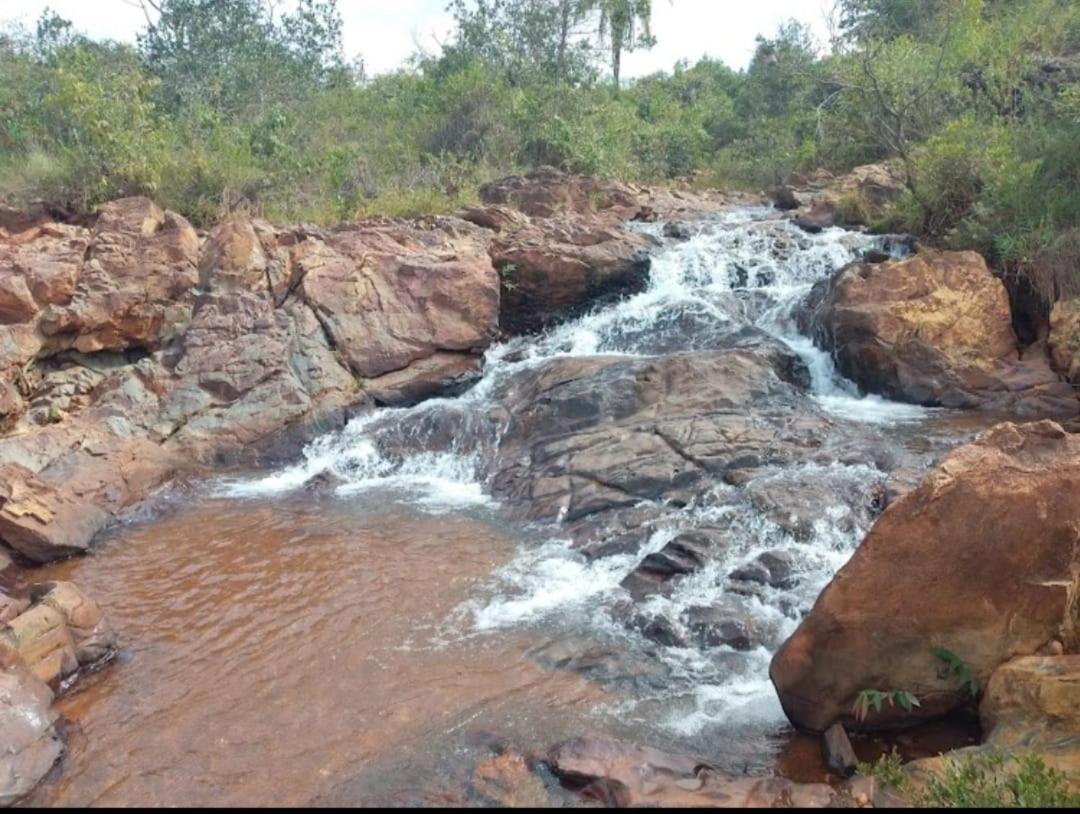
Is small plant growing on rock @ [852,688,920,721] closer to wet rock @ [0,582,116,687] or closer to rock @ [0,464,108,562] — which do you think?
wet rock @ [0,582,116,687]

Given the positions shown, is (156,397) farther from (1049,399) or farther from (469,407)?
(1049,399)

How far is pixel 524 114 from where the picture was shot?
1845 centimetres

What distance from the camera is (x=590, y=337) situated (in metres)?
11.6

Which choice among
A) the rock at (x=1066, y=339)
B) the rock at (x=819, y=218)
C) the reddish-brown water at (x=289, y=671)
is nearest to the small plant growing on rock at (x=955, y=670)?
the reddish-brown water at (x=289, y=671)

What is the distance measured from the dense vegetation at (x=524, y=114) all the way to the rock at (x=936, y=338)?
2.40 ft

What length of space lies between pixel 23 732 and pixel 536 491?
4.49 meters

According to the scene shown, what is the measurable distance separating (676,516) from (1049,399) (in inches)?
186

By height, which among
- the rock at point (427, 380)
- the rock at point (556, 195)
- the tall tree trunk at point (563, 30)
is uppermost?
the tall tree trunk at point (563, 30)

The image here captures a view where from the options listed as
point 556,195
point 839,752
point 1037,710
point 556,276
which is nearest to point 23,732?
point 839,752

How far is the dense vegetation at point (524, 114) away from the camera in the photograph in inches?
462

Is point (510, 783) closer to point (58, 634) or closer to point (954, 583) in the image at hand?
point (954, 583)

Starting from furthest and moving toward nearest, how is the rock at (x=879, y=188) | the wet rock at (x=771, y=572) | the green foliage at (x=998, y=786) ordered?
the rock at (x=879, y=188) → the wet rock at (x=771, y=572) → the green foliage at (x=998, y=786)

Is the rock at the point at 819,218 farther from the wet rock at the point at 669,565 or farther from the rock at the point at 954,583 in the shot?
the rock at the point at 954,583

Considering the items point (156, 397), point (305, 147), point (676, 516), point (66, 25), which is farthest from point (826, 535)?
point (66, 25)
